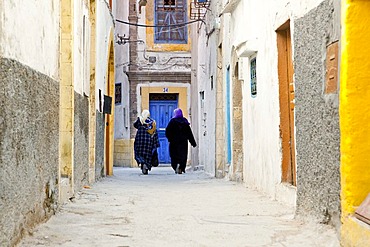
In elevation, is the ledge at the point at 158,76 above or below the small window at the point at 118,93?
above

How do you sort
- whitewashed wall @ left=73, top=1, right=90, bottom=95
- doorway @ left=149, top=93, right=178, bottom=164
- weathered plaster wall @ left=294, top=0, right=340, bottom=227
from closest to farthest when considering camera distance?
1. weathered plaster wall @ left=294, top=0, right=340, bottom=227
2. whitewashed wall @ left=73, top=1, right=90, bottom=95
3. doorway @ left=149, top=93, right=178, bottom=164

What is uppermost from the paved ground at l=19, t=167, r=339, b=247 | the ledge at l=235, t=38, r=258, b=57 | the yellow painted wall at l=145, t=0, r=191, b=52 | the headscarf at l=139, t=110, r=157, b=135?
the yellow painted wall at l=145, t=0, r=191, b=52

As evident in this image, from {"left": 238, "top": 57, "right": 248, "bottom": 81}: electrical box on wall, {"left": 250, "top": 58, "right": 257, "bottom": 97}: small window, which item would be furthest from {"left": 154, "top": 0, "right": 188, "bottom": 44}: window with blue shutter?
{"left": 250, "top": 58, "right": 257, "bottom": 97}: small window

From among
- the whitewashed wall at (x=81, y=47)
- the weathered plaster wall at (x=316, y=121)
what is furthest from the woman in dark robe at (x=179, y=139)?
the weathered plaster wall at (x=316, y=121)

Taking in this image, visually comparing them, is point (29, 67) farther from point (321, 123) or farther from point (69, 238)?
point (321, 123)

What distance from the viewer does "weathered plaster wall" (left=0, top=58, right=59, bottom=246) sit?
139 inches

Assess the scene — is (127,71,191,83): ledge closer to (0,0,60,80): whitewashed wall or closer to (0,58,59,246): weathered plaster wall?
(0,0,60,80): whitewashed wall

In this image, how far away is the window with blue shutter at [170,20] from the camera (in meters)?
22.1

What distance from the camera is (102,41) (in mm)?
11422

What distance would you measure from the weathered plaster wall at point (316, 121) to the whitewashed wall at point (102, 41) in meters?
5.49

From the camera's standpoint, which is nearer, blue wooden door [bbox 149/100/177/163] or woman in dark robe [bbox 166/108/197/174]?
woman in dark robe [bbox 166/108/197/174]

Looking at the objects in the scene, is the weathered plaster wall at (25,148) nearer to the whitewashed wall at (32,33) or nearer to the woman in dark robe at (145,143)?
the whitewashed wall at (32,33)

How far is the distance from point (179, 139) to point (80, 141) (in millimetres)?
7737

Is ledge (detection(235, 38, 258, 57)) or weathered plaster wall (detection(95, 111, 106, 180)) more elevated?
ledge (detection(235, 38, 258, 57))
